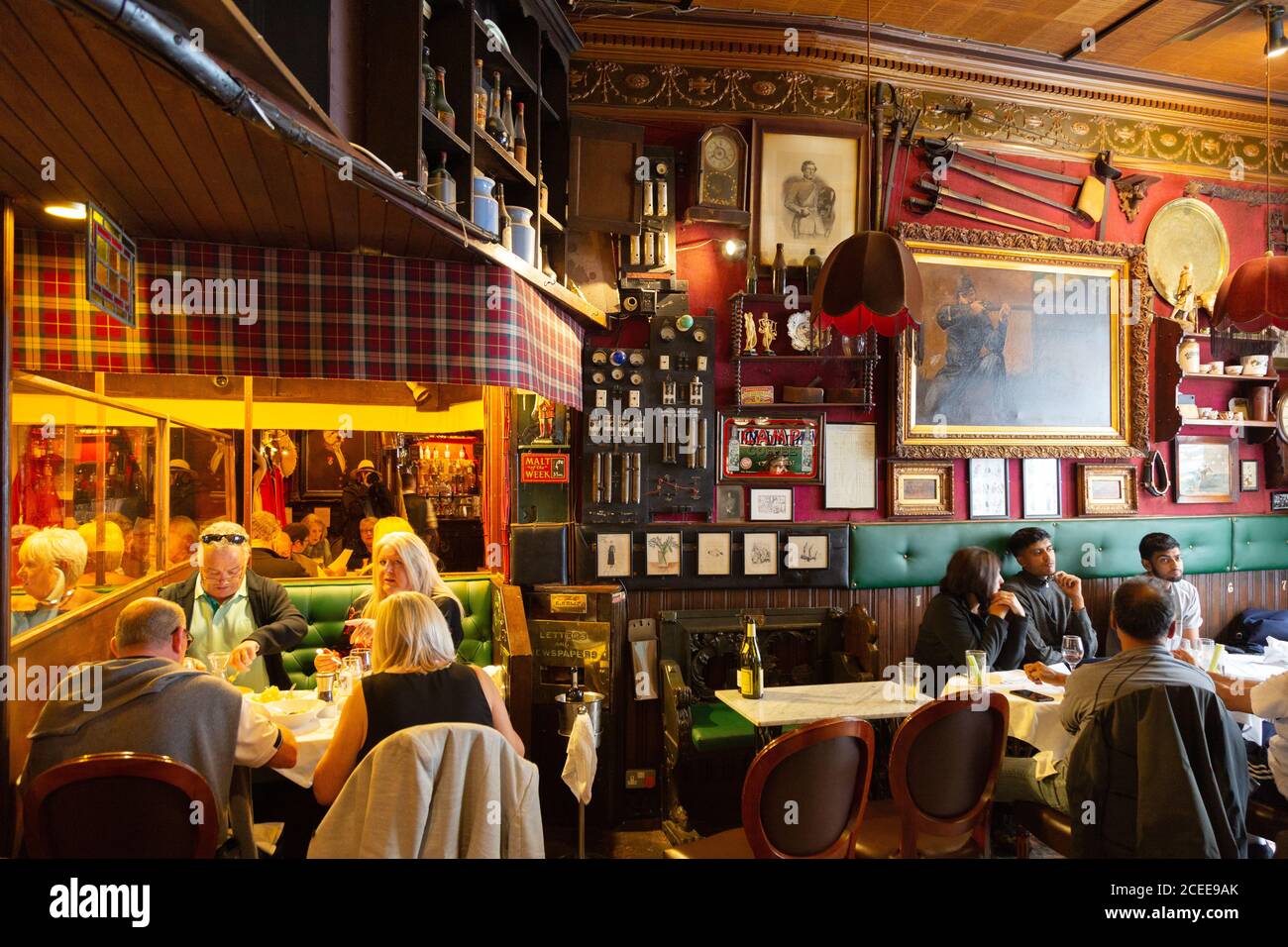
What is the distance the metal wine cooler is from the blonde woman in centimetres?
189

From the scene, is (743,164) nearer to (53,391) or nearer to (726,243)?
(726,243)

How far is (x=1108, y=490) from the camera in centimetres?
567

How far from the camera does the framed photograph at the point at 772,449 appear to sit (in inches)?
197

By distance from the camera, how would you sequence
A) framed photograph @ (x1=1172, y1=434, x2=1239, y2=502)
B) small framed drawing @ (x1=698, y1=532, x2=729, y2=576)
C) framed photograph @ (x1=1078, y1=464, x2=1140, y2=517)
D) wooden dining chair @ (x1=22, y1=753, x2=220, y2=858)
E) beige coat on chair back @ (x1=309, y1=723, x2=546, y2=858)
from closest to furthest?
wooden dining chair @ (x1=22, y1=753, x2=220, y2=858), beige coat on chair back @ (x1=309, y1=723, x2=546, y2=858), small framed drawing @ (x1=698, y1=532, x2=729, y2=576), framed photograph @ (x1=1078, y1=464, x2=1140, y2=517), framed photograph @ (x1=1172, y1=434, x2=1239, y2=502)

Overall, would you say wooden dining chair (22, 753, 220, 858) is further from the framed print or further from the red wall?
the framed print

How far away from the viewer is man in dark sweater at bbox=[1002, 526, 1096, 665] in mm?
4844

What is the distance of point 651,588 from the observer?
4891 mm

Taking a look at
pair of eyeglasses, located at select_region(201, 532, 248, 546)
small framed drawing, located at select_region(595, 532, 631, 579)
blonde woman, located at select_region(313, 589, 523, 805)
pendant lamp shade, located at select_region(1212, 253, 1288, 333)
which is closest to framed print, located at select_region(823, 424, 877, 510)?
small framed drawing, located at select_region(595, 532, 631, 579)

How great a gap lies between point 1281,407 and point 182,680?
737cm

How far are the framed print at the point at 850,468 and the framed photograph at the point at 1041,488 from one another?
1.19m

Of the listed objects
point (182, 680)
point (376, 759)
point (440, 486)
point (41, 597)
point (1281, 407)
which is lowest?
point (376, 759)

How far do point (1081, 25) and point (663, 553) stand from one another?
4.38 meters

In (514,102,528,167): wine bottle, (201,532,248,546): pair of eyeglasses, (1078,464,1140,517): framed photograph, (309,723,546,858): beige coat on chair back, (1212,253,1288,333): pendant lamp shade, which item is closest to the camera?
(309,723,546,858): beige coat on chair back
